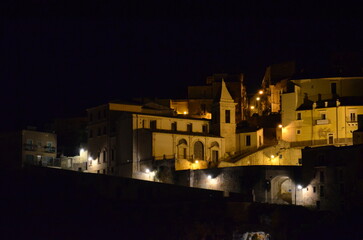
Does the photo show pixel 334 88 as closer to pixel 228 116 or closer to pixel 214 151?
pixel 228 116

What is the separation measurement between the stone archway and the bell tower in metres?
11.2

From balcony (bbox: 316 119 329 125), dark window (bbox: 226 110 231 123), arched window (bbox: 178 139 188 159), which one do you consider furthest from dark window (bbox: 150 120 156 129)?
balcony (bbox: 316 119 329 125)

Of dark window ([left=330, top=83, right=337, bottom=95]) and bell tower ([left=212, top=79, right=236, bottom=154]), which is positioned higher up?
dark window ([left=330, top=83, right=337, bottom=95])

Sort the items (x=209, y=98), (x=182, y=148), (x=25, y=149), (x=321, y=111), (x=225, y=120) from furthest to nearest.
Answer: (x=209, y=98) < (x=225, y=120) < (x=25, y=149) < (x=321, y=111) < (x=182, y=148)

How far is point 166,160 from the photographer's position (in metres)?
79.1

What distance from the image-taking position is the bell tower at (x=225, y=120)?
8650 cm

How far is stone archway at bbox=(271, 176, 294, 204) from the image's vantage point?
72.9m

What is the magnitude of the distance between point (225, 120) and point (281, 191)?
14.1 metres

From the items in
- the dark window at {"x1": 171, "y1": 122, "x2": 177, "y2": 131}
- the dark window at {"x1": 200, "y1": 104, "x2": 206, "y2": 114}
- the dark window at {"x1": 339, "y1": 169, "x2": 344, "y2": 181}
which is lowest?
the dark window at {"x1": 339, "y1": 169, "x2": 344, "y2": 181}

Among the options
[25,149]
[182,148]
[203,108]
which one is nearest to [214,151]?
[182,148]

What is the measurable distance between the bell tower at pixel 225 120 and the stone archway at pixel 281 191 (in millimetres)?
11190

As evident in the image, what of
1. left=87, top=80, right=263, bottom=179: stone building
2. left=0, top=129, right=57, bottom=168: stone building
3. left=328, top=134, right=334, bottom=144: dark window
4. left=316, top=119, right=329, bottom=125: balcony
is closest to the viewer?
left=87, top=80, right=263, bottom=179: stone building

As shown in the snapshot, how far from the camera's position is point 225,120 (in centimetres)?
8712

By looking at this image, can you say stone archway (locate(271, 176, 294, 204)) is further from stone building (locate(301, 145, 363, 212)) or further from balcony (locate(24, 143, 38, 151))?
balcony (locate(24, 143, 38, 151))
